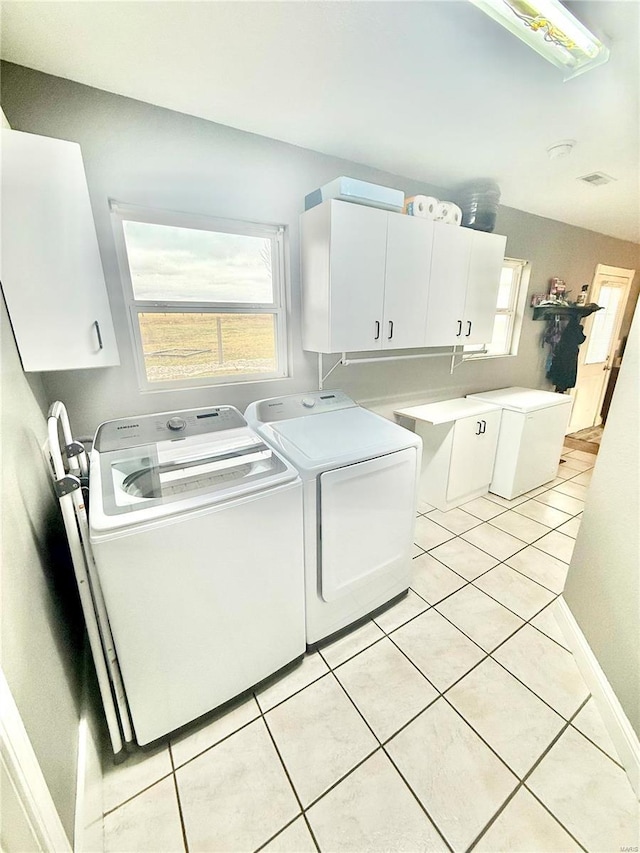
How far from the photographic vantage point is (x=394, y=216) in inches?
77.8

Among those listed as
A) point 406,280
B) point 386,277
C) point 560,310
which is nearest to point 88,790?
point 386,277

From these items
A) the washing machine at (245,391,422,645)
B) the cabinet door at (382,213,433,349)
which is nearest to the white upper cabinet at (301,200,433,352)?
the cabinet door at (382,213,433,349)

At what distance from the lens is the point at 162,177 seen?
1.65 metres

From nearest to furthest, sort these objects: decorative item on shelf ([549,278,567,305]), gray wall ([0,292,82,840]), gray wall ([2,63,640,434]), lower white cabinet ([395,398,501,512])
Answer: gray wall ([0,292,82,840])
gray wall ([2,63,640,434])
lower white cabinet ([395,398,501,512])
decorative item on shelf ([549,278,567,305])

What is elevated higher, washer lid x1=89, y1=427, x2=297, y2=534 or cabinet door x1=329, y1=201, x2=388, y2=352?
cabinet door x1=329, y1=201, x2=388, y2=352

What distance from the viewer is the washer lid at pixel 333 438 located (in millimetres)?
1479

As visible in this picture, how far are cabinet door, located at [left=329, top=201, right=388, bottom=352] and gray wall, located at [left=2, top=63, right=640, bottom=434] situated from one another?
37 cm

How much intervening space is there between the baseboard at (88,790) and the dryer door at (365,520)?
97cm

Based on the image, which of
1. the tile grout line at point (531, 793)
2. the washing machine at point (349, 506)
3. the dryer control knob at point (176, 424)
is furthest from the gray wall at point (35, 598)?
the tile grout line at point (531, 793)

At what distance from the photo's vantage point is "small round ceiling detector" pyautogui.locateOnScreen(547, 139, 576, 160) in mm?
1913

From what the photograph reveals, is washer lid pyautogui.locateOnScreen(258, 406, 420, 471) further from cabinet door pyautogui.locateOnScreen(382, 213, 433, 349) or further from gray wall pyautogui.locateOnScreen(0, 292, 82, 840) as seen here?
gray wall pyautogui.locateOnScreen(0, 292, 82, 840)

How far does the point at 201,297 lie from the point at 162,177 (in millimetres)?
571

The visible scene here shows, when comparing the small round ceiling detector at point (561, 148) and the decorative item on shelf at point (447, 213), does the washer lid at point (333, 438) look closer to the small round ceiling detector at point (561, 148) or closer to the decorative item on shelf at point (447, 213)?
the decorative item on shelf at point (447, 213)

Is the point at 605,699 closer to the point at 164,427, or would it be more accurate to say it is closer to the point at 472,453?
the point at 472,453
